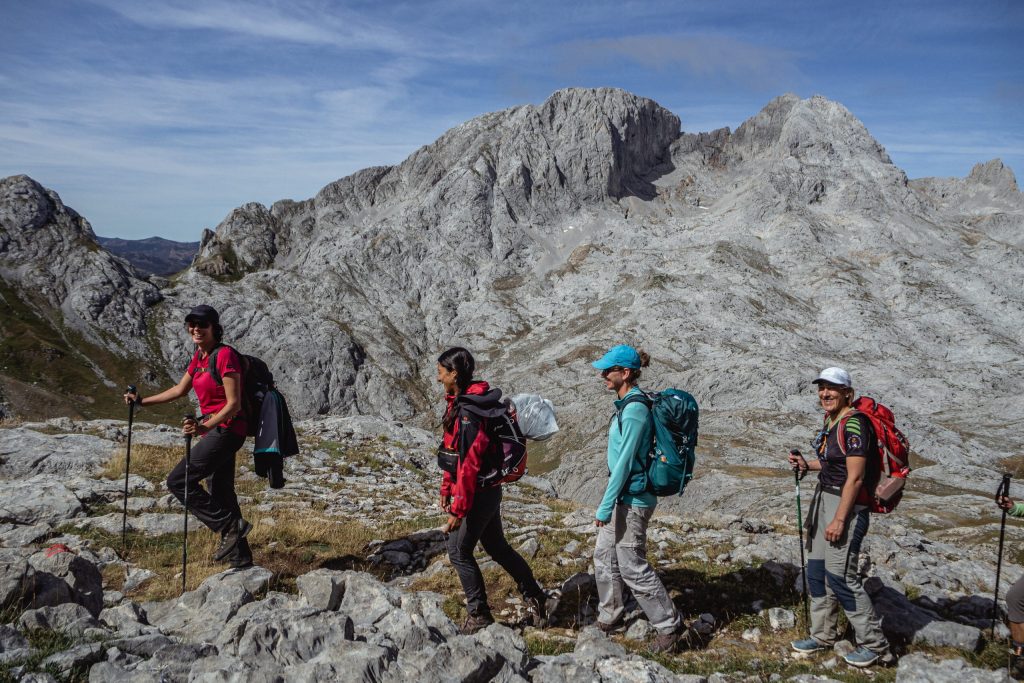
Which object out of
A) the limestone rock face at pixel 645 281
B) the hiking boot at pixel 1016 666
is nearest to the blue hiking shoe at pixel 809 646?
the hiking boot at pixel 1016 666

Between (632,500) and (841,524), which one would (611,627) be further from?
(841,524)

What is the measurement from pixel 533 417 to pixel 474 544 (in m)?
1.98

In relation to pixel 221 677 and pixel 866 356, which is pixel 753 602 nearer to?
pixel 221 677

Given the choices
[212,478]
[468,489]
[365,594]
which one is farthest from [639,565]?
[212,478]

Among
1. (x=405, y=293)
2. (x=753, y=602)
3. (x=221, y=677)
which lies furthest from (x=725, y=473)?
(x=405, y=293)

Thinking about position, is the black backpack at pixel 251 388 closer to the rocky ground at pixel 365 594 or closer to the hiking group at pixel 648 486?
the hiking group at pixel 648 486

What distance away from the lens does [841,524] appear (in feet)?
24.7

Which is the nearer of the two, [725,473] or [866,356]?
[725,473]

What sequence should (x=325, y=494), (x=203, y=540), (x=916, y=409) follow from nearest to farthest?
(x=203, y=540) < (x=325, y=494) < (x=916, y=409)

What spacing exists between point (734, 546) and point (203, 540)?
35.9ft

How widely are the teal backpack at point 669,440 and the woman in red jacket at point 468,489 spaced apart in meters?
2.07

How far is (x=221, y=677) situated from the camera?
16.6ft

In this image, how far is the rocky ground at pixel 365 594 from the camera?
226 inches

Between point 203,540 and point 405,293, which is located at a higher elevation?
point 405,293
